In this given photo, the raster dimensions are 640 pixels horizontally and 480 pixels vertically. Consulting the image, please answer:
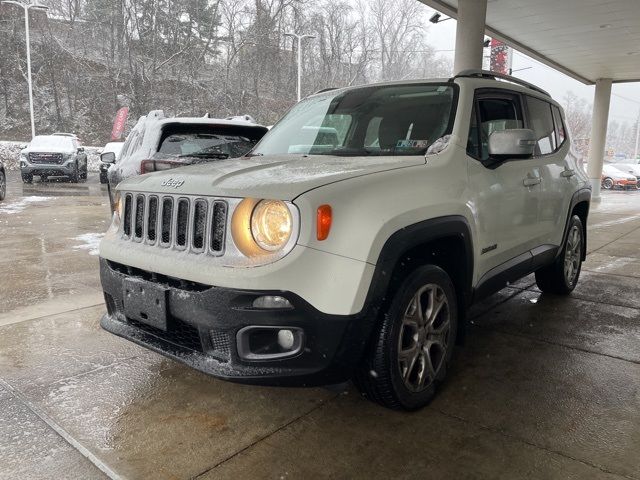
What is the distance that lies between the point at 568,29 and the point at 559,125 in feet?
24.8

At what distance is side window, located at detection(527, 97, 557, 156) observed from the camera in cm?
418

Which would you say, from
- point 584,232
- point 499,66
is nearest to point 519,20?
point 584,232

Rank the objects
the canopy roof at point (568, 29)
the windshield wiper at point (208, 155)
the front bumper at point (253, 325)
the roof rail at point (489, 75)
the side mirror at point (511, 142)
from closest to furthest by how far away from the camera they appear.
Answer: the front bumper at point (253, 325)
the side mirror at point (511, 142)
the roof rail at point (489, 75)
the windshield wiper at point (208, 155)
the canopy roof at point (568, 29)

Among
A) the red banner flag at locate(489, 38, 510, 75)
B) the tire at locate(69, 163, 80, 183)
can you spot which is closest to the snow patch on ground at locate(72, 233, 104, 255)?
the tire at locate(69, 163, 80, 183)

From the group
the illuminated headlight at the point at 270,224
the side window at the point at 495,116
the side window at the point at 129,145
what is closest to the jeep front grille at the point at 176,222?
the illuminated headlight at the point at 270,224

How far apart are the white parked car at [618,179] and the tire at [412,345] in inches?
1017

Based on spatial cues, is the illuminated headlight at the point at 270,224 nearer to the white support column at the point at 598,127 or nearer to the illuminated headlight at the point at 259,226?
the illuminated headlight at the point at 259,226

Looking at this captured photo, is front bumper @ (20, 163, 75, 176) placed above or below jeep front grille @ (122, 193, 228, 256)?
below

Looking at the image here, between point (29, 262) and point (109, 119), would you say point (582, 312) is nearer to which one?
point (29, 262)

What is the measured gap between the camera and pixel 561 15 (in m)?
9.90

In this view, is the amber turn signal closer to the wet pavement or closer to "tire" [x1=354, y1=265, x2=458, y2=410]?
"tire" [x1=354, y1=265, x2=458, y2=410]

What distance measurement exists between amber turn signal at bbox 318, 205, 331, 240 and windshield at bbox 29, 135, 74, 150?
18.9 metres

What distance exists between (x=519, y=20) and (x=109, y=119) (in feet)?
122

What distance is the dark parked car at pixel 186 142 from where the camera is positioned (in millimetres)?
6160
